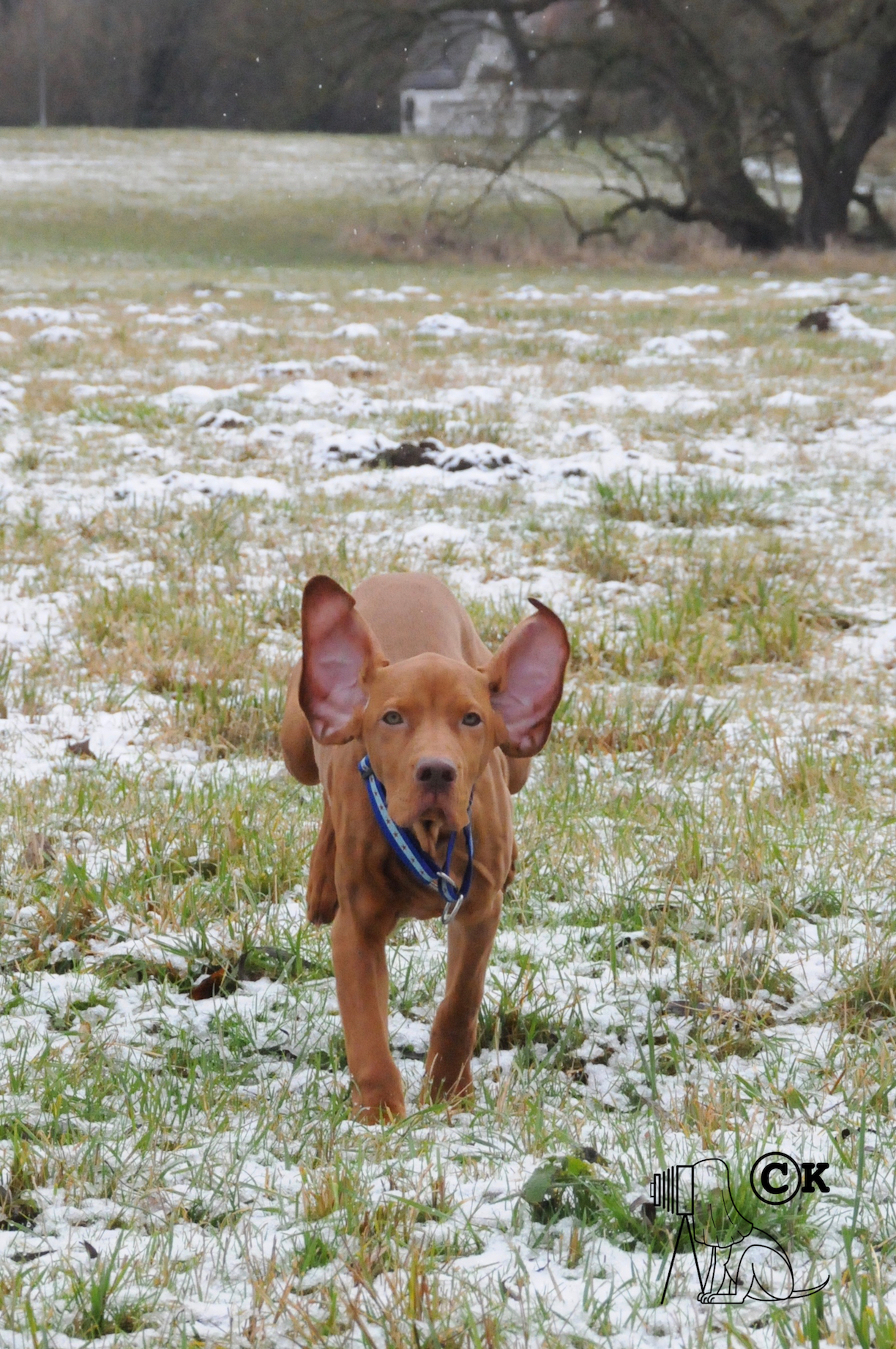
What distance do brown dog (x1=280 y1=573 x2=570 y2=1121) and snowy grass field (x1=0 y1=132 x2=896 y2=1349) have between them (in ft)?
0.49

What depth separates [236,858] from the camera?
3.68m

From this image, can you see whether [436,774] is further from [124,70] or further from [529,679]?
[124,70]

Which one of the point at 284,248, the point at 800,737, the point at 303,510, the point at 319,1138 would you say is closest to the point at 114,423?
the point at 303,510

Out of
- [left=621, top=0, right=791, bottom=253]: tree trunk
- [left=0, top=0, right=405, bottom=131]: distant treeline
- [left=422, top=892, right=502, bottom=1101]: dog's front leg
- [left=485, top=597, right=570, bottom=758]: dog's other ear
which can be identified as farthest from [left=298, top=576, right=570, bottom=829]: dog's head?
[left=0, top=0, right=405, bottom=131]: distant treeline

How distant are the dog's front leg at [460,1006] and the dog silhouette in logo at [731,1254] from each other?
0.59 metres

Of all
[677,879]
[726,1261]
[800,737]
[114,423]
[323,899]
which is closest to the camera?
[726,1261]

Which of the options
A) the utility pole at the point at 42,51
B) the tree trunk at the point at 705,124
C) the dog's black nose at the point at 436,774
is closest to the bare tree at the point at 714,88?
the tree trunk at the point at 705,124

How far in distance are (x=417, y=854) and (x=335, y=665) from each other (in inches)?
15.2

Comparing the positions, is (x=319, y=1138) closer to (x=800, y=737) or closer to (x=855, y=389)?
(x=800, y=737)

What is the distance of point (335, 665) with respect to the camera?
8.44ft

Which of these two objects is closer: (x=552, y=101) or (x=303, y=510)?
(x=303, y=510)

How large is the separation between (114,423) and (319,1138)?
8716 mm

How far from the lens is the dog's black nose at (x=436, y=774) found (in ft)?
7.50

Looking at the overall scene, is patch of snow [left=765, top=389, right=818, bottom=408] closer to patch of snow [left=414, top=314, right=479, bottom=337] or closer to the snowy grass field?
the snowy grass field
